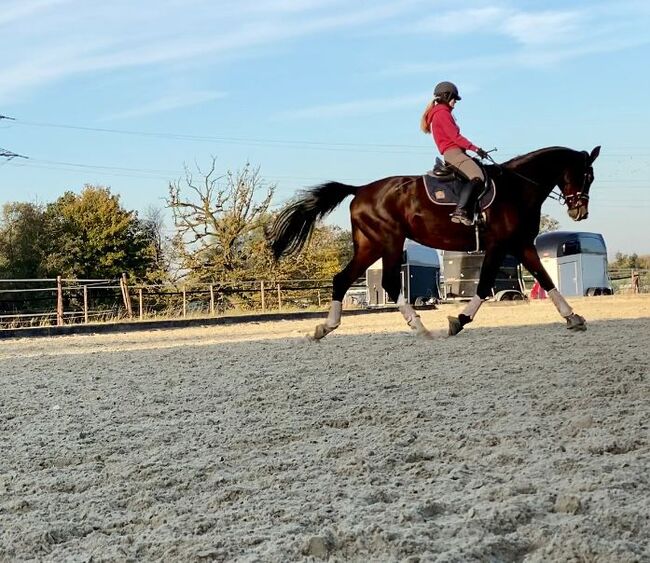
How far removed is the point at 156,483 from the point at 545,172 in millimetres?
7646

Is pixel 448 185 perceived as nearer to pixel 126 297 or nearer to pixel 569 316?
pixel 569 316

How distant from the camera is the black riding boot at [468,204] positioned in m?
9.45

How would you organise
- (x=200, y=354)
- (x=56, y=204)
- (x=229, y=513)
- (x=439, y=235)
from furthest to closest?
(x=56, y=204), (x=439, y=235), (x=200, y=354), (x=229, y=513)

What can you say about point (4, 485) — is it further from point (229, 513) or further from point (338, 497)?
point (338, 497)

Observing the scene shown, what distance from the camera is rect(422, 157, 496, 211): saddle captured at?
31.3 feet

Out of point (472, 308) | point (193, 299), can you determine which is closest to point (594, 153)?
point (472, 308)

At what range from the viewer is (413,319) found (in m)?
10.2

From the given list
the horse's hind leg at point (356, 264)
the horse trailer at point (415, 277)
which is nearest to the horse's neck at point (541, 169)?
the horse's hind leg at point (356, 264)

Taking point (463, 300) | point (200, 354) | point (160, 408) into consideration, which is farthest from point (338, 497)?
point (463, 300)

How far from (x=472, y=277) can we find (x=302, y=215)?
26.0 m

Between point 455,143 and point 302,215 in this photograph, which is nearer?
point 455,143

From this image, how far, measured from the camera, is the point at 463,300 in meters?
36.9

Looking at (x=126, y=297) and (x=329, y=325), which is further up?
(x=126, y=297)

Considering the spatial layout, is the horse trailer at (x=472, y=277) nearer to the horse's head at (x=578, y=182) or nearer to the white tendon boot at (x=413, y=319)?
the horse's head at (x=578, y=182)
